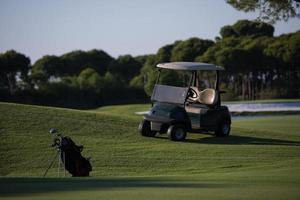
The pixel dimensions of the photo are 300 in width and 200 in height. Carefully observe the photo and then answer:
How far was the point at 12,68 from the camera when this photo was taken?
188 ft

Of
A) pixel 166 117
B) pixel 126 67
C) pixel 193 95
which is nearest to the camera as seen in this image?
pixel 166 117

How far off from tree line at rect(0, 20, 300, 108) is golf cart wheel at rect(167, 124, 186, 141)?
26.3 m

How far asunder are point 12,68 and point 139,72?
19.3 meters


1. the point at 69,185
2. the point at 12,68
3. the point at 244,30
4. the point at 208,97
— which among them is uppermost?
the point at 244,30

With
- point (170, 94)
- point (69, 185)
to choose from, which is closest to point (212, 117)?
point (170, 94)

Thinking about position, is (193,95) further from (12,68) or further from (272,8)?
(12,68)

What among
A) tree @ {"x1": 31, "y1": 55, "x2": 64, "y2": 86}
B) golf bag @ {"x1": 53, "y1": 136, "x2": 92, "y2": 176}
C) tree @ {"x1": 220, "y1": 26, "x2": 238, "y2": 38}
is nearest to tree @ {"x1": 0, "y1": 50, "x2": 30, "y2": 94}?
tree @ {"x1": 31, "y1": 55, "x2": 64, "y2": 86}

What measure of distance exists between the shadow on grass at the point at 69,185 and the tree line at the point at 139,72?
114 feet

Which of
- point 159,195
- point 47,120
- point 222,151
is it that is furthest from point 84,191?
point 47,120

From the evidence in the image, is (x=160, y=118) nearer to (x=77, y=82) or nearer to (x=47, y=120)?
(x=47, y=120)

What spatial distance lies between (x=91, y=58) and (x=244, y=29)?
1942cm

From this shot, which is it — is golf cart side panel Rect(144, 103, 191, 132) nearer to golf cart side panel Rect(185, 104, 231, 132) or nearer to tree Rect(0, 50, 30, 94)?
golf cart side panel Rect(185, 104, 231, 132)

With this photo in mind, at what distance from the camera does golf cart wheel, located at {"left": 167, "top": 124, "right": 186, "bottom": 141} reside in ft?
59.6

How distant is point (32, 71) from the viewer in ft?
200
